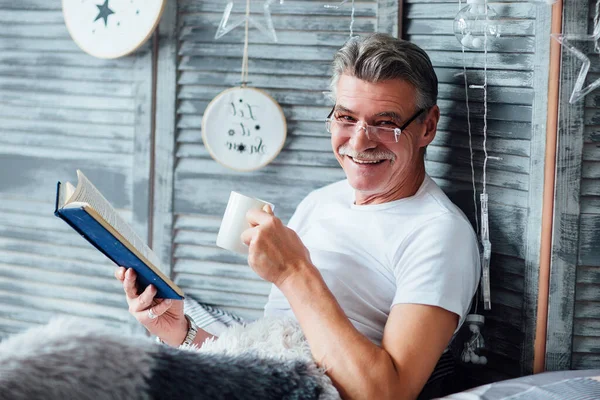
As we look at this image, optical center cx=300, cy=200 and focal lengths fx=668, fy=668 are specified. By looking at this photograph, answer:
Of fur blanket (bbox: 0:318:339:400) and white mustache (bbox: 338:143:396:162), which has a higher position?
white mustache (bbox: 338:143:396:162)

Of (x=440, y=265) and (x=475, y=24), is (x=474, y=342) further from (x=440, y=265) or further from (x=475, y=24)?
(x=475, y=24)

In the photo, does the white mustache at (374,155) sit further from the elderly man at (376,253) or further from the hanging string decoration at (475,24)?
the hanging string decoration at (475,24)

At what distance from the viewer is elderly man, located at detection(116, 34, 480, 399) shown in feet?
4.11

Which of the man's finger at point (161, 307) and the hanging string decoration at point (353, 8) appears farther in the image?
the hanging string decoration at point (353, 8)

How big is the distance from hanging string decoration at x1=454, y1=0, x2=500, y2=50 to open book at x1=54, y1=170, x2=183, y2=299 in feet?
2.74

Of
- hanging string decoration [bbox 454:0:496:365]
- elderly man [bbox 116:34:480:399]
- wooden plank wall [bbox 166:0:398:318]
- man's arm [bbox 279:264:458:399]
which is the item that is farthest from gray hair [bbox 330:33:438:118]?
man's arm [bbox 279:264:458:399]

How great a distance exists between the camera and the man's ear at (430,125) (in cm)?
152

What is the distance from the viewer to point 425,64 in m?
1.48

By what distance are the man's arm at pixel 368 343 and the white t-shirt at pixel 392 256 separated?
0.04 meters

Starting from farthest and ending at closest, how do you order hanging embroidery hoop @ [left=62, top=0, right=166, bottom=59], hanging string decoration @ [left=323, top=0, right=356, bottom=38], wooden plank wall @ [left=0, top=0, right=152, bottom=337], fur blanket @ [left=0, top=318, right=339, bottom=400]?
wooden plank wall @ [left=0, top=0, right=152, bottom=337], hanging embroidery hoop @ [left=62, top=0, right=166, bottom=59], hanging string decoration @ [left=323, top=0, right=356, bottom=38], fur blanket @ [left=0, top=318, right=339, bottom=400]

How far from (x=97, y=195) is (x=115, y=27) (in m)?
0.74

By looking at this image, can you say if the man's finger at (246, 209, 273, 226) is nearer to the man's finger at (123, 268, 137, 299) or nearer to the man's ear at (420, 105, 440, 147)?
the man's finger at (123, 268, 137, 299)

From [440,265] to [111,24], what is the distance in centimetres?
116

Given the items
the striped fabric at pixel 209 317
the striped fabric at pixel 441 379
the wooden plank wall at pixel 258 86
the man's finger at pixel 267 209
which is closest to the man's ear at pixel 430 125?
the wooden plank wall at pixel 258 86
